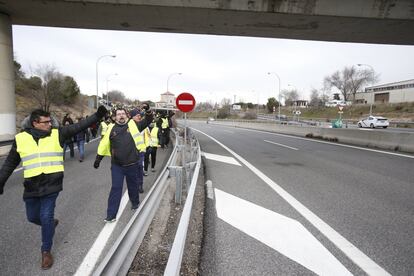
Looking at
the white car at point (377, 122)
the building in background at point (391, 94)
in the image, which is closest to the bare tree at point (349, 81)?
the building in background at point (391, 94)

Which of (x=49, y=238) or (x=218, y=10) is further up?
(x=218, y=10)

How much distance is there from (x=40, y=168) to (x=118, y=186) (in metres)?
1.52

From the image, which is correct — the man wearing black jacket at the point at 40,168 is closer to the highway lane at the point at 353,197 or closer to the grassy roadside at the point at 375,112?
the highway lane at the point at 353,197

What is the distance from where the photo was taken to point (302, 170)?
8.77 m

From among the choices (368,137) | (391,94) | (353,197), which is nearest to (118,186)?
(353,197)

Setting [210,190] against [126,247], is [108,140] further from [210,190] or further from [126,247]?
[126,247]

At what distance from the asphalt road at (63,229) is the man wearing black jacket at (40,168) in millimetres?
248

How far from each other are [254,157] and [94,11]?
8.47 m

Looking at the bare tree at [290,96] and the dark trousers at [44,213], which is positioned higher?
the bare tree at [290,96]

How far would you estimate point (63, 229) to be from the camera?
173 inches

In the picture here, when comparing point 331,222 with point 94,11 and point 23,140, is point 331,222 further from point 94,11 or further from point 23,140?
point 94,11

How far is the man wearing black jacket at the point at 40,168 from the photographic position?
3.40m

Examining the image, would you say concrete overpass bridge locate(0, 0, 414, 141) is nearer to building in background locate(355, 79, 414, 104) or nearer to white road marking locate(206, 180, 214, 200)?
white road marking locate(206, 180, 214, 200)

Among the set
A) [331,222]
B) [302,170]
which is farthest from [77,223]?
[302,170]
